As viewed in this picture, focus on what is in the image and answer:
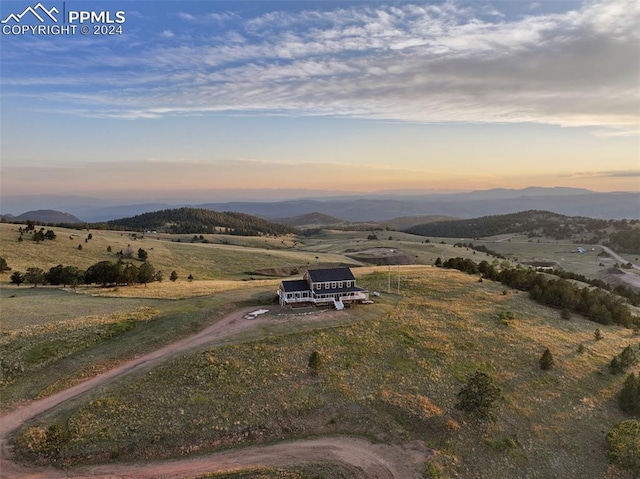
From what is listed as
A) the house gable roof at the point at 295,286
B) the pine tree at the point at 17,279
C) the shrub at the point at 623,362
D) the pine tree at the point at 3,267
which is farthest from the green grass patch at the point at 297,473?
the pine tree at the point at 3,267

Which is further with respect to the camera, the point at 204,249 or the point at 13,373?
the point at 204,249

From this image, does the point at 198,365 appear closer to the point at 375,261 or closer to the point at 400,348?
the point at 400,348

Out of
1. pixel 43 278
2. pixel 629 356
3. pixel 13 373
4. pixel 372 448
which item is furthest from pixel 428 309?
pixel 43 278

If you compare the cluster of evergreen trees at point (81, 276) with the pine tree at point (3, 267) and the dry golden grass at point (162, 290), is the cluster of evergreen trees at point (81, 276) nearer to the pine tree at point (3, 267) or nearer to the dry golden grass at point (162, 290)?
the dry golden grass at point (162, 290)

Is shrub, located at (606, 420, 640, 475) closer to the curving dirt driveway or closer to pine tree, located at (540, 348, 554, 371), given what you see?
pine tree, located at (540, 348, 554, 371)

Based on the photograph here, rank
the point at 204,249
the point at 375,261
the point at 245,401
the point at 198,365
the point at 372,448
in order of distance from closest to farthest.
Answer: the point at 372,448 < the point at 245,401 < the point at 198,365 < the point at 204,249 < the point at 375,261

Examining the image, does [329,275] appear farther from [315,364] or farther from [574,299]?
[574,299]

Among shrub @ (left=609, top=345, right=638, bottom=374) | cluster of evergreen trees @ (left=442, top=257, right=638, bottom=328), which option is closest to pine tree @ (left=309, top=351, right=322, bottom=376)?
shrub @ (left=609, top=345, right=638, bottom=374)
